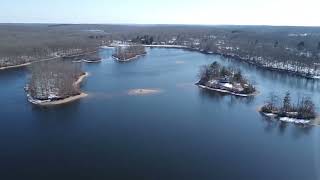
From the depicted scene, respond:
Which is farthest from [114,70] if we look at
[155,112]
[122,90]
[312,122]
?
[312,122]

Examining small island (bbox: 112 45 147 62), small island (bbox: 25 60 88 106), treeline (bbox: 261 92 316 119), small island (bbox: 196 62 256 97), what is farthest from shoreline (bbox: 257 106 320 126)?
small island (bbox: 112 45 147 62)

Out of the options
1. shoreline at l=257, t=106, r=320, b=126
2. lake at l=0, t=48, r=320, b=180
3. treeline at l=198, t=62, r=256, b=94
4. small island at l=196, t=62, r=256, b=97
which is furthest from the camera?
treeline at l=198, t=62, r=256, b=94

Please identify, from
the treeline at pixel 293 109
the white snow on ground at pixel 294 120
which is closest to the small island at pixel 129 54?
the treeline at pixel 293 109

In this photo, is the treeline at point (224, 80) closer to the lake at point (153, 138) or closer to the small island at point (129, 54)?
the lake at point (153, 138)

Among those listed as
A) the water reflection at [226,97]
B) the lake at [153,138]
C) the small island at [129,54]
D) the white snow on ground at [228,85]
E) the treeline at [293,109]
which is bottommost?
the lake at [153,138]

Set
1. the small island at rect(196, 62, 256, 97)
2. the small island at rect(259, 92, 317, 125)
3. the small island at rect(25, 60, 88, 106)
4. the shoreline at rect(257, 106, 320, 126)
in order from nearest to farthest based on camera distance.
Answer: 1. the shoreline at rect(257, 106, 320, 126)
2. the small island at rect(259, 92, 317, 125)
3. the small island at rect(25, 60, 88, 106)
4. the small island at rect(196, 62, 256, 97)

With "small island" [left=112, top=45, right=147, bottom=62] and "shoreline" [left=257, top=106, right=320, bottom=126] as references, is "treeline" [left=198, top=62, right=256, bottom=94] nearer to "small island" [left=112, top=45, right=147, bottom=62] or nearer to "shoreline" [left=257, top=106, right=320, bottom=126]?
"shoreline" [left=257, top=106, right=320, bottom=126]

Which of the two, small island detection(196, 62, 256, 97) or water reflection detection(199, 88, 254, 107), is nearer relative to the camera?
water reflection detection(199, 88, 254, 107)
